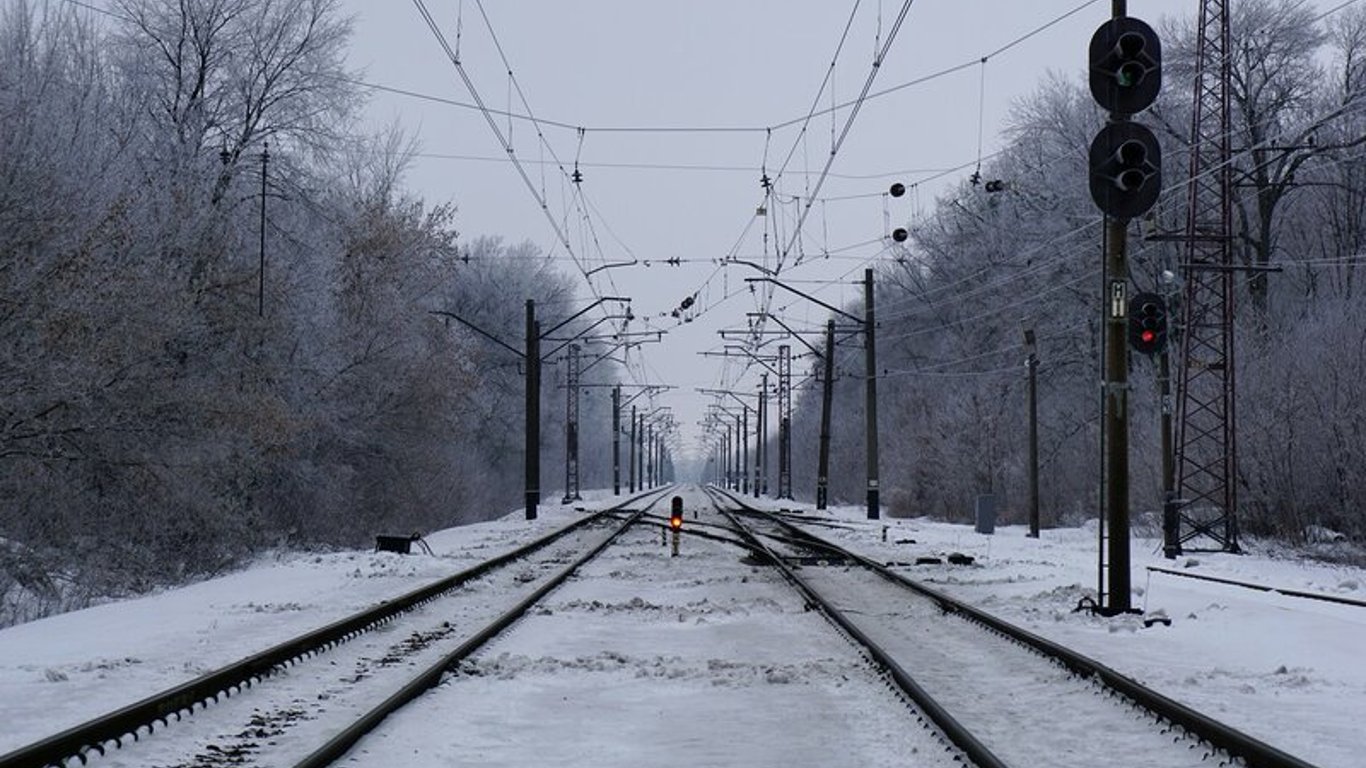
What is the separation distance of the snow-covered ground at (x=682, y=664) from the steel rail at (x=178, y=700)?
0.71ft

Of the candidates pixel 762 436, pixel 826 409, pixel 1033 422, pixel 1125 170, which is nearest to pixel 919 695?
pixel 1125 170

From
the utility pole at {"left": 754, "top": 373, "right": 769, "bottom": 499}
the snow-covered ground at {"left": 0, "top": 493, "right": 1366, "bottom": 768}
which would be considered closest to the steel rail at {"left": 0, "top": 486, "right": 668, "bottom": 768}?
the snow-covered ground at {"left": 0, "top": 493, "right": 1366, "bottom": 768}

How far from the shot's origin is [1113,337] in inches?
698

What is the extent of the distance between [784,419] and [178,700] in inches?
3390

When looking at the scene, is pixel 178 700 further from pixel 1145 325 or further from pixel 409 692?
pixel 1145 325

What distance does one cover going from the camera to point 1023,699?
11.3 metres

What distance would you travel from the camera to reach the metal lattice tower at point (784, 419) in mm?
89750

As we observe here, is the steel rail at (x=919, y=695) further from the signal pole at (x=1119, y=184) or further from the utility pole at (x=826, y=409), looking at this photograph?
the utility pole at (x=826, y=409)

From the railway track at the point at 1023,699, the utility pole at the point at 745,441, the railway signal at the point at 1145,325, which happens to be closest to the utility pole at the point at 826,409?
the railway signal at the point at 1145,325

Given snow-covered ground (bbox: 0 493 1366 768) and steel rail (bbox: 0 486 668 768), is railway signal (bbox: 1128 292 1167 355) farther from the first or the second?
steel rail (bbox: 0 486 668 768)

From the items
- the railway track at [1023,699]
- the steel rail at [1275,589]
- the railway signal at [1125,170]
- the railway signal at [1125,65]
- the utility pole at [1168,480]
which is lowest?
the railway track at [1023,699]

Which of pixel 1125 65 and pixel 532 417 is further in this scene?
pixel 532 417

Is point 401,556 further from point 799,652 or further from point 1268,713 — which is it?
point 1268,713

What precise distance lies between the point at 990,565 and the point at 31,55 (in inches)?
1066
